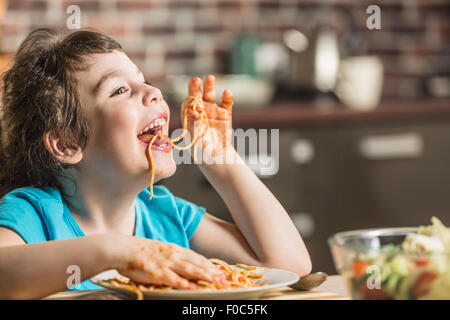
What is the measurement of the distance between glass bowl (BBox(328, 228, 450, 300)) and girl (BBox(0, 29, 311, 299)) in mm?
429

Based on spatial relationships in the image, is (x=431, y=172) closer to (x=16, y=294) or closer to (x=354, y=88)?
(x=354, y=88)

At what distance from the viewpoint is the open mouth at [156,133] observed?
1163 millimetres

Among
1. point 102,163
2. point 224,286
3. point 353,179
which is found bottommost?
point 353,179

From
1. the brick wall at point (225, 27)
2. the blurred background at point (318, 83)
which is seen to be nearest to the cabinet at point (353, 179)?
the blurred background at point (318, 83)

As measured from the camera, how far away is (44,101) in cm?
124

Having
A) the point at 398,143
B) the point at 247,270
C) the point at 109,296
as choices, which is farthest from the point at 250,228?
the point at 398,143

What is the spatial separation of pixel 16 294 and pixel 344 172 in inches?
80.3

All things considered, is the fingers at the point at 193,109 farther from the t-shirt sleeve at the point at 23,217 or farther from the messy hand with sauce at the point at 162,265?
the messy hand with sauce at the point at 162,265

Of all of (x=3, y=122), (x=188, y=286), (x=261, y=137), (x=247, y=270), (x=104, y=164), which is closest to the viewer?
(x=188, y=286)

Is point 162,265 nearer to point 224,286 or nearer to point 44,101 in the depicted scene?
point 224,286

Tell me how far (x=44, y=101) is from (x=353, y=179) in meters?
1.80

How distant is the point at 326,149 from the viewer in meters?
2.77

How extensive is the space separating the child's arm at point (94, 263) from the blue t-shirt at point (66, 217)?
0.46ft

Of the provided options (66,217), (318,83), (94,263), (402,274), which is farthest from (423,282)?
(318,83)
